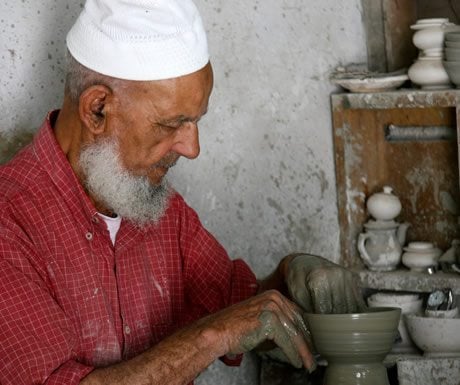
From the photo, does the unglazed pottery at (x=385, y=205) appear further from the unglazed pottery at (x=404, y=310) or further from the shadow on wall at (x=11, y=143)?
the shadow on wall at (x=11, y=143)

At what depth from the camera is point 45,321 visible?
2367 mm

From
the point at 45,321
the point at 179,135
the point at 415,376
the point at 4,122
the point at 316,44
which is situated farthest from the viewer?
the point at 316,44

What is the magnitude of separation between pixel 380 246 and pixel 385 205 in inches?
5.6

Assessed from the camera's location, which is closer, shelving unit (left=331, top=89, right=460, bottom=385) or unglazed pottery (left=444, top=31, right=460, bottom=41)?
unglazed pottery (left=444, top=31, right=460, bottom=41)

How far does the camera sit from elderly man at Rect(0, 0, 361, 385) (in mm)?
2371

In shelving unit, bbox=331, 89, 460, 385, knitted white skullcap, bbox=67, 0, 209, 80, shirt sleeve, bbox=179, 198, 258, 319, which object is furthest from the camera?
shelving unit, bbox=331, 89, 460, 385

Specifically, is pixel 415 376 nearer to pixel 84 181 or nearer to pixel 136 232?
pixel 136 232

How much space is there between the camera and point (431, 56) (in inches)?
135

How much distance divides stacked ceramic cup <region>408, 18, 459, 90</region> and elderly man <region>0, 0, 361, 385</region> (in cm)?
98

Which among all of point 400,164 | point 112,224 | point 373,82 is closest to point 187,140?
point 112,224

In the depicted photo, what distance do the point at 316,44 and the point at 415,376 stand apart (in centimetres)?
117

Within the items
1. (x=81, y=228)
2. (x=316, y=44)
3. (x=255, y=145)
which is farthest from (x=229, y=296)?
(x=316, y=44)

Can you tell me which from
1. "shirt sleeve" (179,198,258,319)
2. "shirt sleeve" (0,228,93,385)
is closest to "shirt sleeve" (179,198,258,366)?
"shirt sleeve" (179,198,258,319)

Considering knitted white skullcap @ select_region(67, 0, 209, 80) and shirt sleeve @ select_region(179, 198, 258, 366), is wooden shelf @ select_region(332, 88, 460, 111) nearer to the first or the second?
shirt sleeve @ select_region(179, 198, 258, 366)
